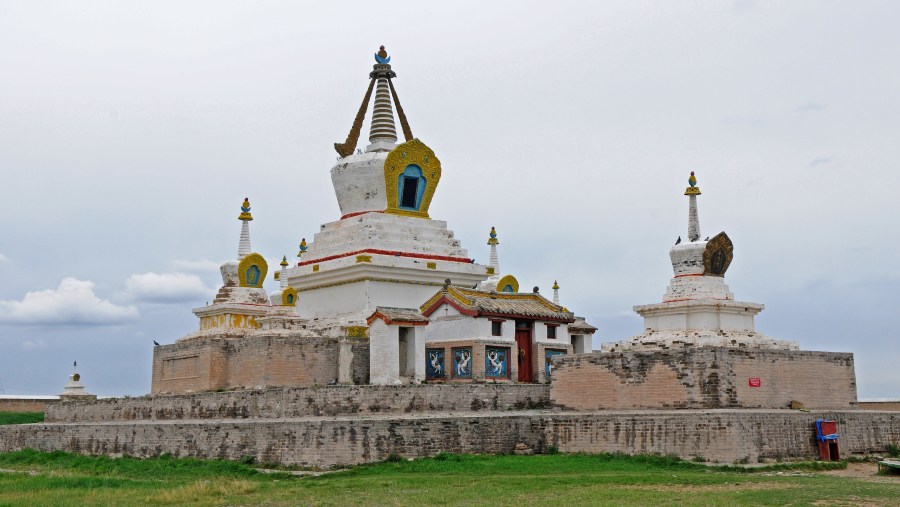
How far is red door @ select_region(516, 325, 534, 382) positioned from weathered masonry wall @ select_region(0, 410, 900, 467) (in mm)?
2922

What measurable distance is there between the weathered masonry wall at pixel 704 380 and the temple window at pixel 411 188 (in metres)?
7.97

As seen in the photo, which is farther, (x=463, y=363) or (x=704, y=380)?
(x=463, y=363)

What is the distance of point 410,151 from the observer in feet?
91.9

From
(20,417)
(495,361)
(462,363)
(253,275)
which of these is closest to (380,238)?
(462,363)

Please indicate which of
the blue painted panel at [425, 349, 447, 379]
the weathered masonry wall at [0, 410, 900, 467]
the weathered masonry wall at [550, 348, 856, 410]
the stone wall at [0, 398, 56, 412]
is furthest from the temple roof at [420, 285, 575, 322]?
the stone wall at [0, 398, 56, 412]

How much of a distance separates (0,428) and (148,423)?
7.61m

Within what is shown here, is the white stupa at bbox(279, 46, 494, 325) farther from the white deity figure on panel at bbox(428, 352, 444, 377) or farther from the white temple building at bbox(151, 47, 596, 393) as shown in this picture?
the white deity figure on panel at bbox(428, 352, 444, 377)

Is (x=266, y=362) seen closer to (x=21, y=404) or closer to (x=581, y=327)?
(x=581, y=327)

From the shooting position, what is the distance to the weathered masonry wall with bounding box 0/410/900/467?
18266 millimetres

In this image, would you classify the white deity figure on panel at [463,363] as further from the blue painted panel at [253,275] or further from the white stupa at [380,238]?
the blue painted panel at [253,275]

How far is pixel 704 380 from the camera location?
19.2m

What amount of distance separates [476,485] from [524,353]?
27.8 feet

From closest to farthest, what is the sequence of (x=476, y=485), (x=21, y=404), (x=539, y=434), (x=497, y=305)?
(x=476, y=485) < (x=539, y=434) < (x=497, y=305) < (x=21, y=404)

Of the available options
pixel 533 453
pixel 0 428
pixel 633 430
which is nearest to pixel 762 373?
pixel 633 430
